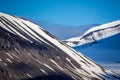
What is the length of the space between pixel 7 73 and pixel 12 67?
14.7m

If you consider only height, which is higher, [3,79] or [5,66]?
[5,66]

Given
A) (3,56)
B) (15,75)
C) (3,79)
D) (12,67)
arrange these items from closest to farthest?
(3,79), (15,75), (12,67), (3,56)

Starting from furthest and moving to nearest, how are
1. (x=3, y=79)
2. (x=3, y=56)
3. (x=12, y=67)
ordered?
(x=3, y=56), (x=12, y=67), (x=3, y=79)

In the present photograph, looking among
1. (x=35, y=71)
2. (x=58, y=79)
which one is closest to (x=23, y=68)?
(x=35, y=71)

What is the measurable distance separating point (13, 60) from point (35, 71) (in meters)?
14.7

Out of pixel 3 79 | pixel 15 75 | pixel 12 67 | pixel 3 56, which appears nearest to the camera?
pixel 3 79

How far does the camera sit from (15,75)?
576 ft

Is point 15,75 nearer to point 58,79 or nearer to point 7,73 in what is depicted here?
point 7,73

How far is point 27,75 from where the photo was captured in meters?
182

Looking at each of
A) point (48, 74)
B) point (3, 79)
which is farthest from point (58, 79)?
point (3, 79)

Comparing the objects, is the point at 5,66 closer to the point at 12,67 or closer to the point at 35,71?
the point at 12,67

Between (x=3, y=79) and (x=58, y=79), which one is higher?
(x=58, y=79)

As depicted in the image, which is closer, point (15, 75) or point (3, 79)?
point (3, 79)

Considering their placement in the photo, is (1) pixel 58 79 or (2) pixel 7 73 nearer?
(2) pixel 7 73
